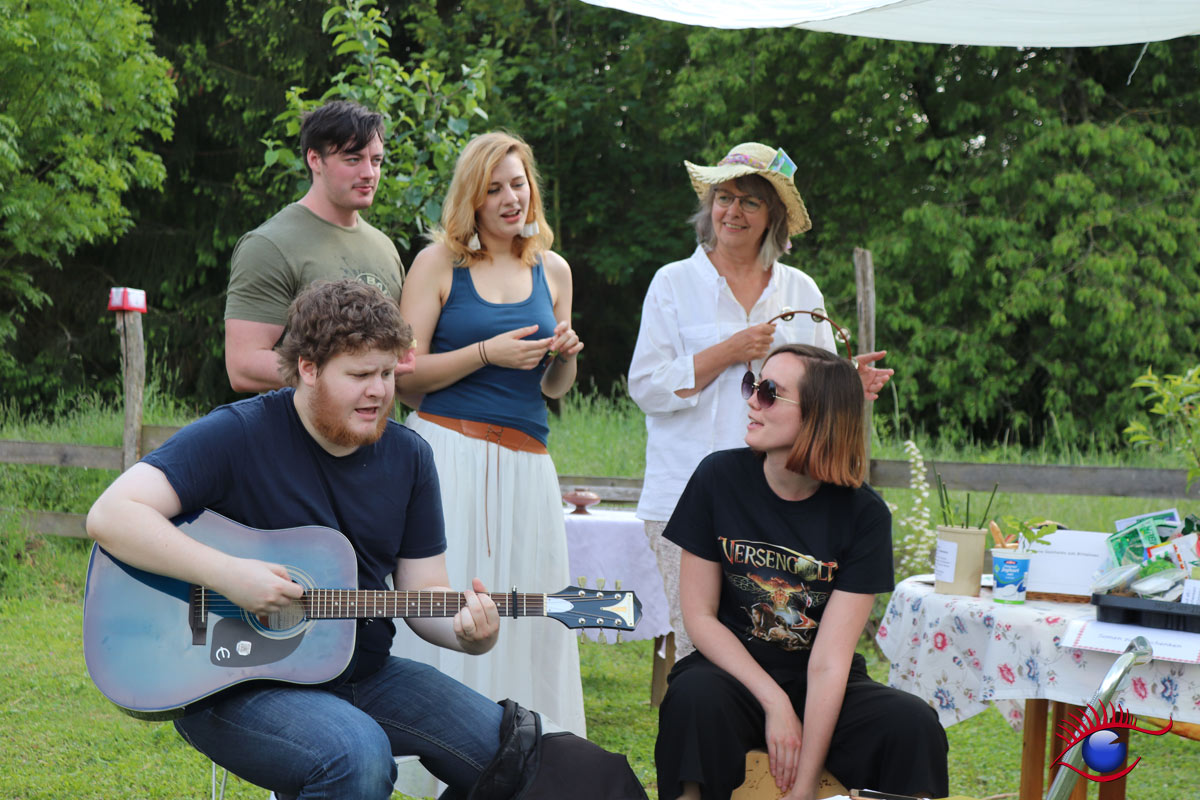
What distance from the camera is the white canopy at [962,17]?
2.92 meters

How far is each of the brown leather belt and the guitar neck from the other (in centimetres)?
88

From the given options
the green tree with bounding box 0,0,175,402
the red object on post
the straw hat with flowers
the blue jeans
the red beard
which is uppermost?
the green tree with bounding box 0,0,175,402

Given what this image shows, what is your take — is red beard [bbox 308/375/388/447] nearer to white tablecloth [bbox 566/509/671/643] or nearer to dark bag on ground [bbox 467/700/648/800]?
dark bag on ground [bbox 467/700/648/800]

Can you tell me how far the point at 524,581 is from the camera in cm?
326

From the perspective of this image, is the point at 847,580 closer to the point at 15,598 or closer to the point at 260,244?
the point at 260,244

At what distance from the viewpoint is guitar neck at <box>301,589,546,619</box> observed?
7.51 ft

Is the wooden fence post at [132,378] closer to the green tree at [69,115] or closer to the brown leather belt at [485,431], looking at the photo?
the green tree at [69,115]

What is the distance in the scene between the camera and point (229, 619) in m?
2.27

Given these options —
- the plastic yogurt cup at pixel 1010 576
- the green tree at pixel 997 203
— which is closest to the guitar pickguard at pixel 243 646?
the plastic yogurt cup at pixel 1010 576

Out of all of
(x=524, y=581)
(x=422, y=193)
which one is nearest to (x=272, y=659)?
(x=524, y=581)

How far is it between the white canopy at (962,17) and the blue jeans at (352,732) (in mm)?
1648

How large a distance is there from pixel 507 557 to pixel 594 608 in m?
0.90

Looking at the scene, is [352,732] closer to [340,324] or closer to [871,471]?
[340,324]

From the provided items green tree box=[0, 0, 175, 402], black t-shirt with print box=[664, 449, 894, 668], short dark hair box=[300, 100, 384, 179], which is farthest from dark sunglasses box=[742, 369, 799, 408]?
green tree box=[0, 0, 175, 402]
